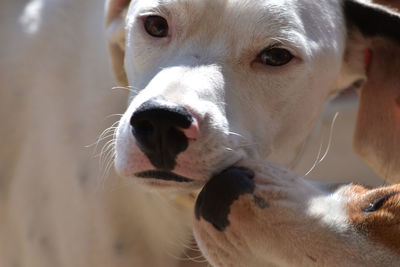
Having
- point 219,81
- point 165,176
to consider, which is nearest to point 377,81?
point 219,81

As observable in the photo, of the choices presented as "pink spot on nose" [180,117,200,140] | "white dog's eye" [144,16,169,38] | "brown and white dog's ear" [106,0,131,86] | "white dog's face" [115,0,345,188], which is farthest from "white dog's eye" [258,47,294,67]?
"brown and white dog's ear" [106,0,131,86]

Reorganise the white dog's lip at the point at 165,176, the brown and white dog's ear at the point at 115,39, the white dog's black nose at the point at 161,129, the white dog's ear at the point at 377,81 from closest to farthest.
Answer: the white dog's black nose at the point at 161,129, the white dog's lip at the point at 165,176, the white dog's ear at the point at 377,81, the brown and white dog's ear at the point at 115,39

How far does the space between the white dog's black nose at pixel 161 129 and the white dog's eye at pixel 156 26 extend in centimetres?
48

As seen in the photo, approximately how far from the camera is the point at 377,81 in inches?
120

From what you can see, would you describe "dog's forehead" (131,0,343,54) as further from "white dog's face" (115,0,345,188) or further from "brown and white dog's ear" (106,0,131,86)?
"brown and white dog's ear" (106,0,131,86)

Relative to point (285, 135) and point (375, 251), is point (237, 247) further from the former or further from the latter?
point (285, 135)

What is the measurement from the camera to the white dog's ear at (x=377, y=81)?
9.61ft

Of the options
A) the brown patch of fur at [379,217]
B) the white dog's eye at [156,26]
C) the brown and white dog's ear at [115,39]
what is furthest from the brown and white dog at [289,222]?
the brown and white dog's ear at [115,39]

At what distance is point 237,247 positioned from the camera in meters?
2.30

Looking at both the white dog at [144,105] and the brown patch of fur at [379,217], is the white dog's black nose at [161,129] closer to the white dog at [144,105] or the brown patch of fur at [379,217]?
the white dog at [144,105]

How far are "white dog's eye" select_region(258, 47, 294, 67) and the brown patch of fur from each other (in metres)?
0.51

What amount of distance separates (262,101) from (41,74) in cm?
103

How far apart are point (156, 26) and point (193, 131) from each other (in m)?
0.58

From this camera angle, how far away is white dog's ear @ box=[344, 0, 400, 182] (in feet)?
9.61
